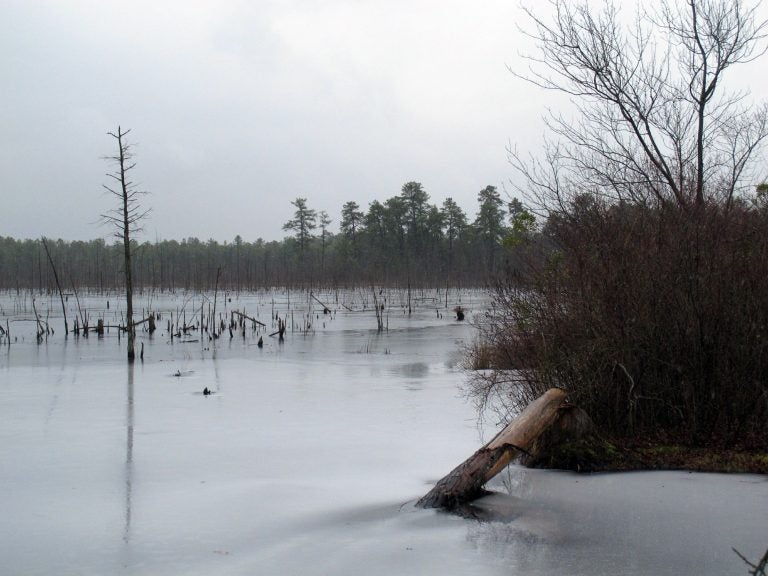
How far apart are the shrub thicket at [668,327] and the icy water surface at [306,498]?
0.94m

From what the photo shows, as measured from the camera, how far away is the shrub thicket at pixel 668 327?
6.72 m

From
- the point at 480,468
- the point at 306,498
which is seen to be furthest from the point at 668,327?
the point at 306,498

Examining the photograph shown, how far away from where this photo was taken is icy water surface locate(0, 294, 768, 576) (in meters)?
4.70

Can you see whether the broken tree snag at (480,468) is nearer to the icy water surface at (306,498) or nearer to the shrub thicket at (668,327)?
the icy water surface at (306,498)

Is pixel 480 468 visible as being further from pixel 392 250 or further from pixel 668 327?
pixel 392 250

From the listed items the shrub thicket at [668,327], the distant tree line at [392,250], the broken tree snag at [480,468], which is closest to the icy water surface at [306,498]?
the broken tree snag at [480,468]

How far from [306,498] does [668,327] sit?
353 cm

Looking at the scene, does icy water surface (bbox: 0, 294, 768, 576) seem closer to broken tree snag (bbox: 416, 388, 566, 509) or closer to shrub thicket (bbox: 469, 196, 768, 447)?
broken tree snag (bbox: 416, 388, 566, 509)

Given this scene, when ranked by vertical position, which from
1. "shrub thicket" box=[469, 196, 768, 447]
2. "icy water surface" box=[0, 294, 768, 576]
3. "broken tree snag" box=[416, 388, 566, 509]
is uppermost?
"shrub thicket" box=[469, 196, 768, 447]

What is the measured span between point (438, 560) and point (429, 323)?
23.2 m

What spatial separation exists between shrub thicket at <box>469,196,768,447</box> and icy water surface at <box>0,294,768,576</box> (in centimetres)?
94

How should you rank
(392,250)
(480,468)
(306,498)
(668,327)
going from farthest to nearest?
(392,250) < (668,327) < (306,498) < (480,468)

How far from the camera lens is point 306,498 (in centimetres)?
618

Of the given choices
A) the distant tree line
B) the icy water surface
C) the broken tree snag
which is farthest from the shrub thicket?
the distant tree line
